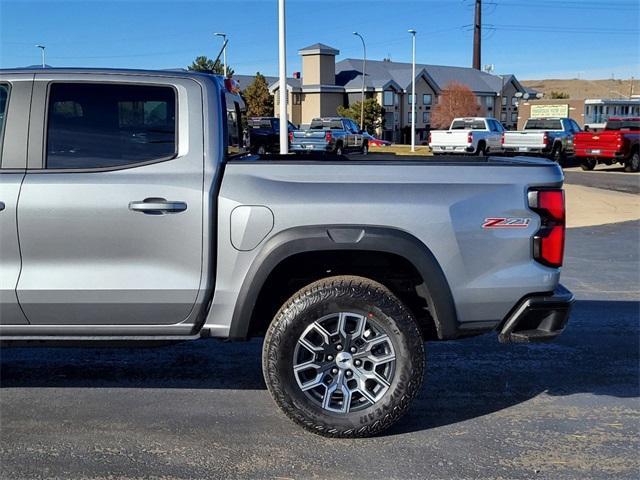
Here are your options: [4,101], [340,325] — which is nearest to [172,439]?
[340,325]

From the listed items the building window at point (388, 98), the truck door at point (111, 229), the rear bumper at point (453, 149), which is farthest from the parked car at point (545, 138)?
the building window at point (388, 98)

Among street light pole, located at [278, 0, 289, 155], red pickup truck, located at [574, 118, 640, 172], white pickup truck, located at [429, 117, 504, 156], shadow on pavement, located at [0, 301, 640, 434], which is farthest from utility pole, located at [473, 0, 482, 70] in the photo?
shadow on pavement, located at [0, 301, 640, 434]

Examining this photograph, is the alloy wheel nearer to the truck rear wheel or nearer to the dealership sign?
the truck rear wheel

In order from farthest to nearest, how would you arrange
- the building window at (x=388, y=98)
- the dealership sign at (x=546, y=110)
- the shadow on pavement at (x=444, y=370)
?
1. the building window at (x=388, y=98)
2. the dealership sign at (x=546, y=110)
3. the shadow on pavement at (x=444, y=370)

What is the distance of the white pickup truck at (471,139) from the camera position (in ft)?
106

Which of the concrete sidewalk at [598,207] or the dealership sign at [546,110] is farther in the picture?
the dealership sign at [546,110]

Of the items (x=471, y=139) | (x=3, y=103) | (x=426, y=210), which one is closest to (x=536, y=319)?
(x=426, y=210)

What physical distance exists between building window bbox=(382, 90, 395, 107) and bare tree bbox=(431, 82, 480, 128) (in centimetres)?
467

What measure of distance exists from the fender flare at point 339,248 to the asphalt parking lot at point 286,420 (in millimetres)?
783

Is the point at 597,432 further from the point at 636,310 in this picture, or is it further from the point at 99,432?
the point at 636,310

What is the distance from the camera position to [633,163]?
2786cm

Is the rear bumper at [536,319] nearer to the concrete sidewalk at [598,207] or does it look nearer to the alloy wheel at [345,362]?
the alloy wheel at [345,362]

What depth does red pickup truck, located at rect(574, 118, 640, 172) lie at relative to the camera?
2709cm

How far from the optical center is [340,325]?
4.11 m
